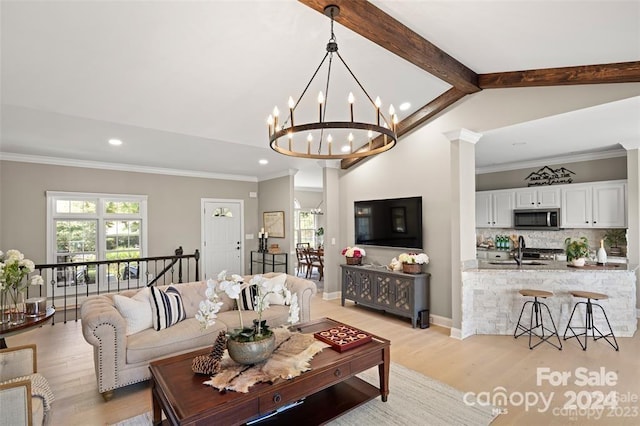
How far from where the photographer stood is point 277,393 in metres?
1.98

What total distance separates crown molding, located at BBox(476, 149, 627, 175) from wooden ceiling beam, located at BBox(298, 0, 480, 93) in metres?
3.32

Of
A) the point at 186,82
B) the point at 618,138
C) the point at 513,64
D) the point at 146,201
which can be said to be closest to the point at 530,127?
the point at 513,64

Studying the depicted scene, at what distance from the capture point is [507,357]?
3453mm

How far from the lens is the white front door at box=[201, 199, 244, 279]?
746 centimetres

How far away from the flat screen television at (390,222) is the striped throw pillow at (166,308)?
329cm

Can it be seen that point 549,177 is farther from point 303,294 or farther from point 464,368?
point 303,294

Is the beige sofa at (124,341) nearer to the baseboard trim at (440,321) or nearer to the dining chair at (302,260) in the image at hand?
the baseboard trim at (440,321)

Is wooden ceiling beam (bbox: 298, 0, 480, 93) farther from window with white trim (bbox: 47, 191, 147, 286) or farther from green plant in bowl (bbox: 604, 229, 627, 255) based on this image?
window with white trim (bbox: 47, 191, 147, 286)

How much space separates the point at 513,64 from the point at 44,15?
4.33 meters

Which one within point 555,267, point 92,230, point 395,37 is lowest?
point 555,267

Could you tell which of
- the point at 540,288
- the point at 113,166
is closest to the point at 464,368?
the point at 540,288

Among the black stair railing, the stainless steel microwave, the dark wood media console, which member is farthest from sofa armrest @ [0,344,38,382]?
the stainless steel microwave

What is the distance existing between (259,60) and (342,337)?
2872 millimetres

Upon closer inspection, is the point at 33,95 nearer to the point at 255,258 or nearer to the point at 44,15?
the point at 44,15
